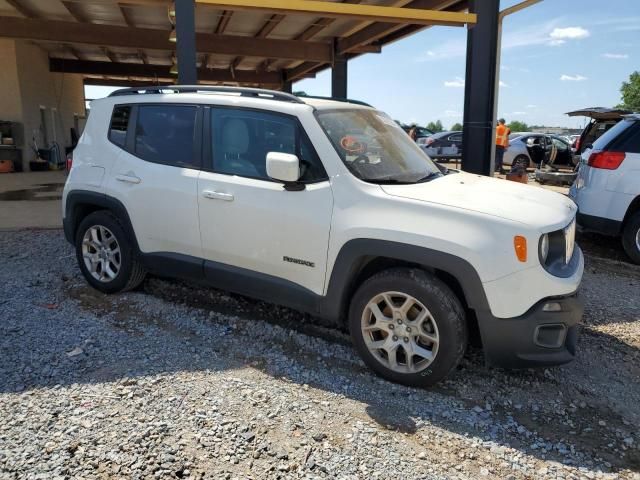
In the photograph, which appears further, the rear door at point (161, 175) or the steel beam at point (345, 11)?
the steel beam at point (345, 11)

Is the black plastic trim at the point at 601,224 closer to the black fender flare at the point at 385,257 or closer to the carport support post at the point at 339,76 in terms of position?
the black fender flare at the point at 385,257

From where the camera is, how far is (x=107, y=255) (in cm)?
475

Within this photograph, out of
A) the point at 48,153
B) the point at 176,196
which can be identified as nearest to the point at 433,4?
the point at 176,196

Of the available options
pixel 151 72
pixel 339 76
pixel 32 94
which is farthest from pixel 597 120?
pixel 32 94

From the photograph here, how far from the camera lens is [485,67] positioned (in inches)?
290

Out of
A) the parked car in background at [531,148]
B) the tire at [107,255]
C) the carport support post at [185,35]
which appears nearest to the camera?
the tire at [107,255]

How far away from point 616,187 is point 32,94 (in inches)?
640

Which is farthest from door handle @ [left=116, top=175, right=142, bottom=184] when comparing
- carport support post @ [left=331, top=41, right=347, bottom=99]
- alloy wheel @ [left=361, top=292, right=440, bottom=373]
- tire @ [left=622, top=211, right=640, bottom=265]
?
carport support post @ [left=331, top=41, right=347, bottom=99]

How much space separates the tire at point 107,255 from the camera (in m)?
4.59

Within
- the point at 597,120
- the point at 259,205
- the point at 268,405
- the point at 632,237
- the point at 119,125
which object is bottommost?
the point at 268,405

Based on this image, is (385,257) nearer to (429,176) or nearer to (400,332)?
(400,332)

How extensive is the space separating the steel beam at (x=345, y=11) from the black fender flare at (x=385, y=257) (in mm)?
4520

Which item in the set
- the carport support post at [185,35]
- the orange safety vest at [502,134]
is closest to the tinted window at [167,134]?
the carport support post at [185,35]

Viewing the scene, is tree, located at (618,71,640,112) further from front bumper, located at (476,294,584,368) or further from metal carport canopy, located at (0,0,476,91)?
front bumper, located at (476,294,584,368)
